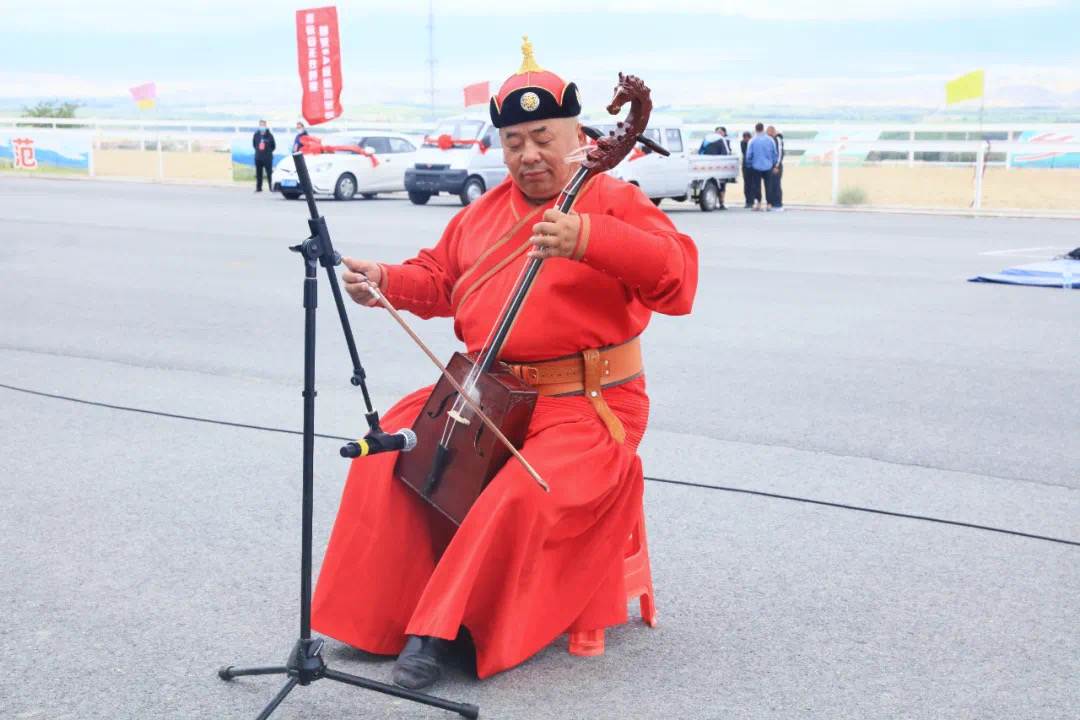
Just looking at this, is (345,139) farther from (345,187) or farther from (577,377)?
(577,377)

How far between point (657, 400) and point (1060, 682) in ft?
12.6

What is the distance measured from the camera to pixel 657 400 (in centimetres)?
729

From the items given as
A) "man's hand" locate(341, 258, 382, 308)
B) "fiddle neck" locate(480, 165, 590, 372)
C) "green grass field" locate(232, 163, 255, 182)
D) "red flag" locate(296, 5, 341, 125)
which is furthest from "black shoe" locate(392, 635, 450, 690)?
"green grass field" locate(232, 163, 255, 182)

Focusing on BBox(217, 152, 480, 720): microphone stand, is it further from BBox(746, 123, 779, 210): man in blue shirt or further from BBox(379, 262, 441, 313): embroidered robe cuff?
BBox(746, 123, 779, 210): man in blue shirt

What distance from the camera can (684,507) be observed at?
5.27m

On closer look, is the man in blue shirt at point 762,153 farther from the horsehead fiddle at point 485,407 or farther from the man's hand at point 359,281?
the man's hand at point 359,281

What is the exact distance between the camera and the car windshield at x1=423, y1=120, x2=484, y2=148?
998 inches

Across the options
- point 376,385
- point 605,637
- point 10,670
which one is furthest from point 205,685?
point 376,385

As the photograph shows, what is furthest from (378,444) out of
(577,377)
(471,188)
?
(471,188)

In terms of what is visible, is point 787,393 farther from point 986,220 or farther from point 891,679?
point 986,220

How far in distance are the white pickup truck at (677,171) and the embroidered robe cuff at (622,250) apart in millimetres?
20113

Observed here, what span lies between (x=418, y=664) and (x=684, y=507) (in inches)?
81.2

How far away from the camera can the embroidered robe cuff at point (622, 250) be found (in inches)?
133

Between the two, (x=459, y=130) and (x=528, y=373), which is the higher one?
(x=459, y=130)
